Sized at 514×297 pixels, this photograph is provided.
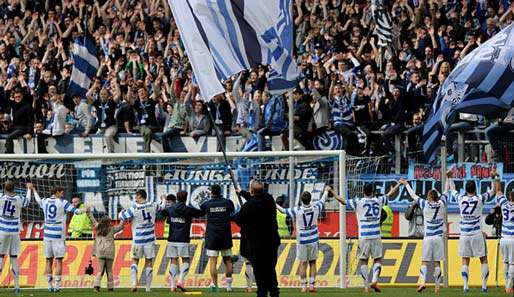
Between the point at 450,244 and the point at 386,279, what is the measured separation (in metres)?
1.79

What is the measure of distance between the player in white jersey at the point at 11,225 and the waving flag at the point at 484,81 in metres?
10.9

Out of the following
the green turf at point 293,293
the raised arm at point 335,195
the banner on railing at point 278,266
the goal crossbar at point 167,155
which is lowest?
the green turf at point 293,293

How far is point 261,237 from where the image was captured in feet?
103

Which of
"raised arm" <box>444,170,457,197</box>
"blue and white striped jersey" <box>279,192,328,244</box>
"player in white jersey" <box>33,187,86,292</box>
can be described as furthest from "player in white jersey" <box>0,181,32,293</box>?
"raised arm" <box>444,170,457,197</box>

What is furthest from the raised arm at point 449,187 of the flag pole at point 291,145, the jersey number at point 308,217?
the flag pole at point 291,145

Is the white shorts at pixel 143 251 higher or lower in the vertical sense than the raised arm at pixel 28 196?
lower

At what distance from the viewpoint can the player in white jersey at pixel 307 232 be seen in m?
39.7

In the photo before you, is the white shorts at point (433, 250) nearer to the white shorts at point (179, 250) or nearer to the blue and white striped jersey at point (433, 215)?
the blue and white striped jersey at point (433, 215)

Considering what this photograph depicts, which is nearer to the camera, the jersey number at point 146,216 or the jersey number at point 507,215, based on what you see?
the jersey number at point 507,215

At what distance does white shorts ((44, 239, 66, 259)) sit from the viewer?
4016cm

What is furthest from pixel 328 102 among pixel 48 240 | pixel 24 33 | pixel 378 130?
pixel 24 33

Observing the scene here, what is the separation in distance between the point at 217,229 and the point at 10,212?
→ 4.89 meters

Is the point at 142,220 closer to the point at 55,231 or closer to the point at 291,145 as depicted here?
the point at 55,231

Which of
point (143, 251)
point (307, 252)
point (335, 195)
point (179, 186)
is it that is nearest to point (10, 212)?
point (143, 251)
